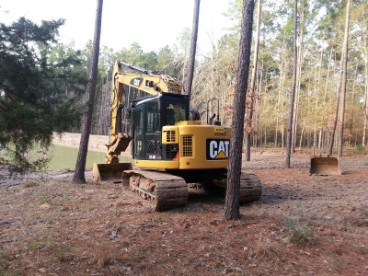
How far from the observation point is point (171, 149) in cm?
710

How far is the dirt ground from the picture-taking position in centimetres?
412

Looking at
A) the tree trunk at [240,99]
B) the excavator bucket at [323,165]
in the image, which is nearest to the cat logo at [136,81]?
the tree trunk at [240,99]

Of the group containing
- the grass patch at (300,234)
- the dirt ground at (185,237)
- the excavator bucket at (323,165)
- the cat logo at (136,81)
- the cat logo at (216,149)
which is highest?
the cat logo at (136,81)

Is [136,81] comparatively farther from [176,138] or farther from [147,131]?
[176,138]

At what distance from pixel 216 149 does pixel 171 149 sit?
95cm

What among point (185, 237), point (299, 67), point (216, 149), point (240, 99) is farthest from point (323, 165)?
point (299, 67)

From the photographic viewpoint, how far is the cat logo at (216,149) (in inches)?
280

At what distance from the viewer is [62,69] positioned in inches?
235

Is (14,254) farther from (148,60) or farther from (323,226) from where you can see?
(148,60)

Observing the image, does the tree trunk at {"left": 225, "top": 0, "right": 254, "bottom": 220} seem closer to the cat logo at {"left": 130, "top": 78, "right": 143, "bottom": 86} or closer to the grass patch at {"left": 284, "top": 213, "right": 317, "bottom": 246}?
the grass patch at {"left": 284, "top": 213, "right": 317, "bottom": 246}

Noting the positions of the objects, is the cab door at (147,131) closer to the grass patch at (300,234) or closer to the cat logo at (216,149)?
the cat logo at (216,149)

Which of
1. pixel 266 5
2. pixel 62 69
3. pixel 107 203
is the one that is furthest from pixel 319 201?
pixel 266 5

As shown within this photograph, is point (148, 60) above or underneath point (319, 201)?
above

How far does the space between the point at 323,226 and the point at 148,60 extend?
46.1 metres
